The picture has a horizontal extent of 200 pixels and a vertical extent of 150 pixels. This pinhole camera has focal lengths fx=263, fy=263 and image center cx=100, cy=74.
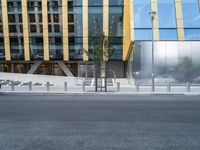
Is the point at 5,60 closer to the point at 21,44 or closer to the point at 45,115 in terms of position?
the point at 21,44

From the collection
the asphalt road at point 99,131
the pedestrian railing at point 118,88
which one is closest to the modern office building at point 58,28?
the pedestrian railing at point 118,88

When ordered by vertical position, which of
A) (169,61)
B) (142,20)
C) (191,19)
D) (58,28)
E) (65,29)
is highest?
(58,28)

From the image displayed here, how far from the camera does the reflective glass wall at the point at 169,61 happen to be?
2730 cm

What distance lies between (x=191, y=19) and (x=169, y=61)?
19.1 ft

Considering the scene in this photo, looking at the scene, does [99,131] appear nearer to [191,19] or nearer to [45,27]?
[191,19]

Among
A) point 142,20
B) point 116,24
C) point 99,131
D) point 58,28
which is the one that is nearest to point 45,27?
point 58,28

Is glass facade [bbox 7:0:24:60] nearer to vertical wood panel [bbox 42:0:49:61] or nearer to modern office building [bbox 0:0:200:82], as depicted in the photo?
modern office building [bbox 0:0:200:82]

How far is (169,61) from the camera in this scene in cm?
2755

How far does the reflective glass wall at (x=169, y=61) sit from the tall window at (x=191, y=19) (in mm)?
947

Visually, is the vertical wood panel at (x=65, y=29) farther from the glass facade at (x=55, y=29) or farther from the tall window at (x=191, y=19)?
the tall window at (x=191, y=19)

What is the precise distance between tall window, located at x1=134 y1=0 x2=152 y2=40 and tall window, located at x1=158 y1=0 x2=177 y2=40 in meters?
1.42

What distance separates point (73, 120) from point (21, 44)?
32736 millimetres

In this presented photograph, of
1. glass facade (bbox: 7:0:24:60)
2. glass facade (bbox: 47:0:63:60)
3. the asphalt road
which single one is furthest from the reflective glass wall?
glass facade (bbox: 7:0:24:60)

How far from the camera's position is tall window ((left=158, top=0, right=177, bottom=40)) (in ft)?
92.4
